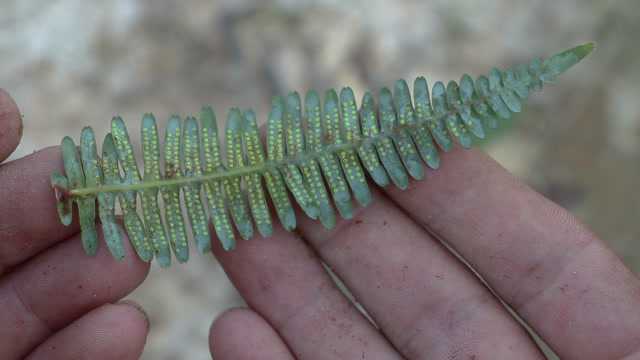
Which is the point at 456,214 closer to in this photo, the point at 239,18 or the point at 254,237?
the point at 254,237

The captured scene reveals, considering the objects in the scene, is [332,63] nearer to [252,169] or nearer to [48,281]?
[252,169]

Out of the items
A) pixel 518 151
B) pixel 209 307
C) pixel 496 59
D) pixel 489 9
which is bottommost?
pixel 209 307

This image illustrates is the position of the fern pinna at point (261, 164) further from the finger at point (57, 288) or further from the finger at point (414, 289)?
the finger at point (414, 289)

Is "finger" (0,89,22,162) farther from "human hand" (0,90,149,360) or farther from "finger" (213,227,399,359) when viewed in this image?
"finger" (213,227,399,359)

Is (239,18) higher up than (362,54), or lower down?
higher up

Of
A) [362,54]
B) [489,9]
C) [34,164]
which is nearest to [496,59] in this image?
[489,9]

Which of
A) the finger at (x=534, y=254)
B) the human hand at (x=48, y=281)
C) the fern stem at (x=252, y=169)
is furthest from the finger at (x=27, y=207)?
the finger at (x=534, y=254)
